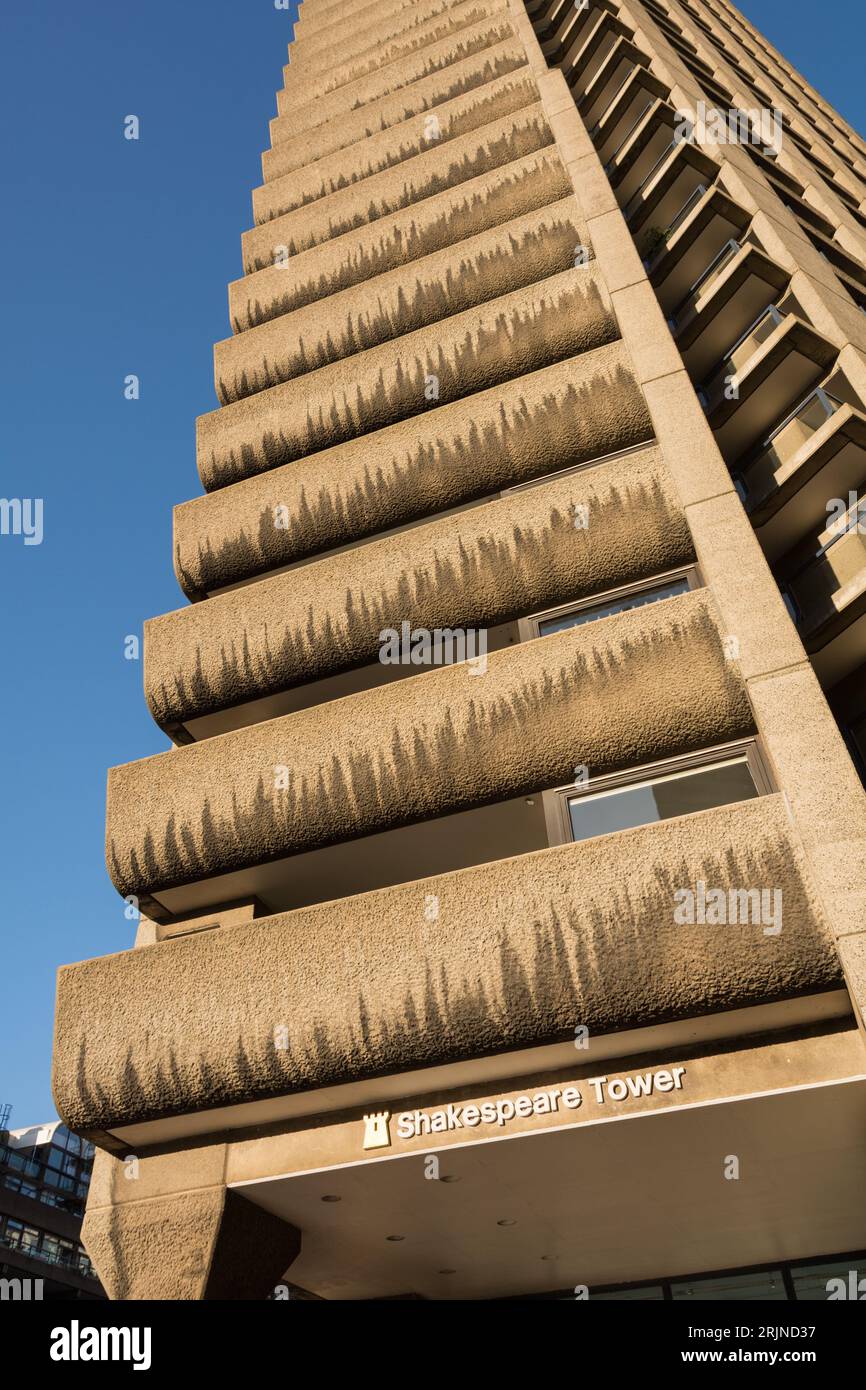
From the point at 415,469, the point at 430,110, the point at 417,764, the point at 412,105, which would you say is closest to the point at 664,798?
the point at 417,764

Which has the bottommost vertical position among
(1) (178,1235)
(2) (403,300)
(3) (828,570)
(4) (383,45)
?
(1) (178,1235)

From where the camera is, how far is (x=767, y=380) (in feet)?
46.9

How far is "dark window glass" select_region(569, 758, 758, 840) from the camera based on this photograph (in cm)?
1105

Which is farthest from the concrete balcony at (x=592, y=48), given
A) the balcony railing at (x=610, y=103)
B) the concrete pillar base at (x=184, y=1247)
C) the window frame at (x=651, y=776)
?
the concrete pillar base at (x=184, y=1247)

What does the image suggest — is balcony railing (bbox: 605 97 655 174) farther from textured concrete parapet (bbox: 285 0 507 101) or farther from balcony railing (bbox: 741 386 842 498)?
balcony railing (bbox: 741 386 842 498)

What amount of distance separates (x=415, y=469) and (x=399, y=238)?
24.4 feet

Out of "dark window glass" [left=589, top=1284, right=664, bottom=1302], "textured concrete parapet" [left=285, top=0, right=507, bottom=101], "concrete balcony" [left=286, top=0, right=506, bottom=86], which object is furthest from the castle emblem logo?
"concrete balcony" [left=286, top=0, right=506, bottom=86]

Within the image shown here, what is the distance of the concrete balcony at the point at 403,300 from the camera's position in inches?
692

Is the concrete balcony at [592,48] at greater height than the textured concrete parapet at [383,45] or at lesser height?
lesser

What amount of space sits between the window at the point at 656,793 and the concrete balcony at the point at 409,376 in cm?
779

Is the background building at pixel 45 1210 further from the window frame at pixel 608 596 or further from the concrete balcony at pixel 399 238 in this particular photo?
the window frame at pixel 608 596

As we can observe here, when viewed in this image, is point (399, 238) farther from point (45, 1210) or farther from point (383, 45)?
point (45, 1210)
